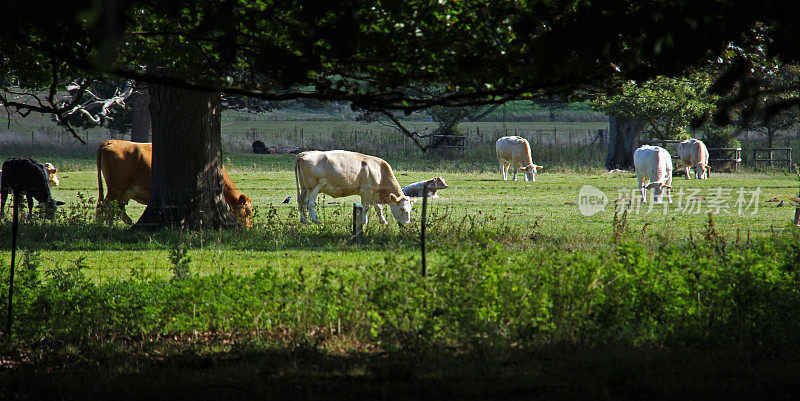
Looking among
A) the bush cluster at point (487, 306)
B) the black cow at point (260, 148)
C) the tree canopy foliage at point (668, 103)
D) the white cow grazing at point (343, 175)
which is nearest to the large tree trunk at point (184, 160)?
the white cow grazing at point (343, 175)

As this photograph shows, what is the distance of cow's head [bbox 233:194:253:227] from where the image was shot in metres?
14.6

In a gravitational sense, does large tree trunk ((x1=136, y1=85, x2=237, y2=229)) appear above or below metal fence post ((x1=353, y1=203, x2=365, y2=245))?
above

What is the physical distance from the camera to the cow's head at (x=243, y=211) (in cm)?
1460

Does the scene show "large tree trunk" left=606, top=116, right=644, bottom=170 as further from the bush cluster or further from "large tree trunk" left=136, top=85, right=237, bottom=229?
the bush cluster

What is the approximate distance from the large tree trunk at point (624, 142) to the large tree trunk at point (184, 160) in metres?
32.8

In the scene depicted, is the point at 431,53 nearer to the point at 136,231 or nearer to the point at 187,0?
the point at 187,0

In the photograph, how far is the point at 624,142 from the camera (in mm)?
44156

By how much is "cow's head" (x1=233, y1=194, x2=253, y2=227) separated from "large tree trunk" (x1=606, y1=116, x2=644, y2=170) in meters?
31.3

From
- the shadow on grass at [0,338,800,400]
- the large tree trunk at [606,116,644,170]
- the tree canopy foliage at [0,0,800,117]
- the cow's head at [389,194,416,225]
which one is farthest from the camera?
the large tree trunk at [606,116,644,170]

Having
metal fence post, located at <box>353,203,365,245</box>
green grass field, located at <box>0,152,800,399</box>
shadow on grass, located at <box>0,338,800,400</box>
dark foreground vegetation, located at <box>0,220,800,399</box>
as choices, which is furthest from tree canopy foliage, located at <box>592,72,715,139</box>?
shadow on grass, located at <box>0,338,800,400</box>

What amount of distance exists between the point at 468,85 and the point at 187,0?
7.59ft

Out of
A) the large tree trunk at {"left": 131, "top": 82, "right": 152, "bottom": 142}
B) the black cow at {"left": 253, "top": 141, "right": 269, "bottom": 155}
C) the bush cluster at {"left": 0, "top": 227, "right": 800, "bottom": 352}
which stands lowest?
the bush cluster at {"left": 0, "top": 227, "right": 800, "bottom": 352}

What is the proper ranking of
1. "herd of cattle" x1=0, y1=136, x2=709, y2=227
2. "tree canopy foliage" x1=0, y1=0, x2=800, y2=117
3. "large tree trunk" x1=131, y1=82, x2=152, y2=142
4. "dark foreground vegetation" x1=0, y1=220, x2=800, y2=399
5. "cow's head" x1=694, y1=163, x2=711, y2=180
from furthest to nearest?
"large tree trunk" x1=131, y1=82, x2=152, y2=142
"cow's head" x1=694, y1=163, x2=711, y2=180
"herd of cattle" x1=0, y1=136, x2=709, y2=227
"dark foreground vegetation" x1=0, y1=220, x2=800, y2=399
"tree canopy foliage" x1=0, y1=0, x2=800, y2=117

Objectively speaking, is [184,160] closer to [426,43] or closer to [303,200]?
[303,200]
